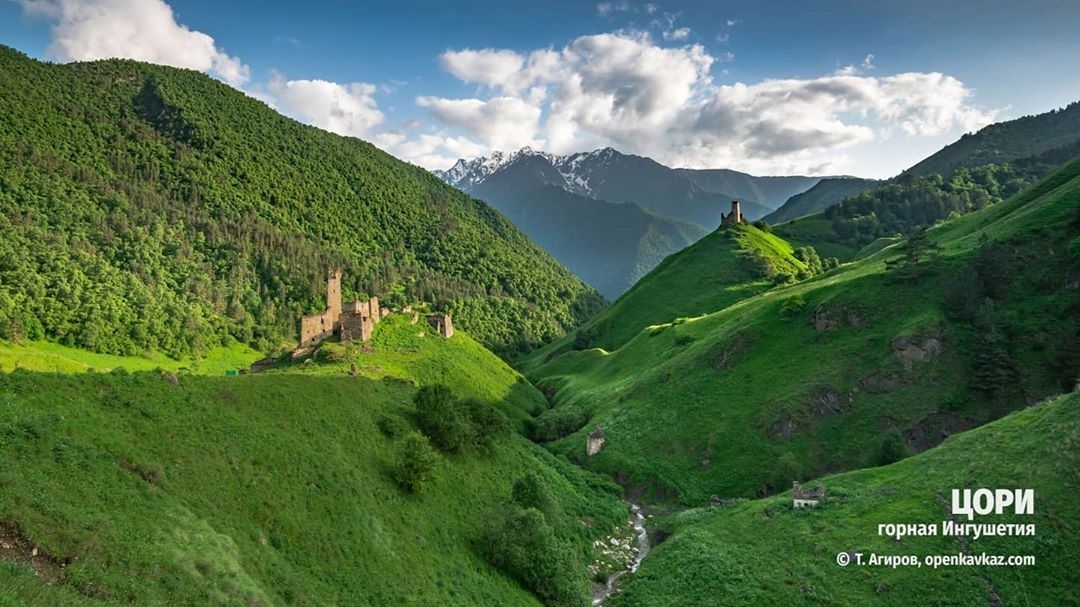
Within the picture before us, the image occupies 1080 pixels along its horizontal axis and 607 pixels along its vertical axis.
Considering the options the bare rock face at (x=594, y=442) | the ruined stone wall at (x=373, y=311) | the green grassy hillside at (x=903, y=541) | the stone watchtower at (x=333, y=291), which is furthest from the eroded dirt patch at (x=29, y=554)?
the stone watchtower at (x=333, y=291)

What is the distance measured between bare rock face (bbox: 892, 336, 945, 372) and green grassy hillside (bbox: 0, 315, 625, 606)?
1794 inches

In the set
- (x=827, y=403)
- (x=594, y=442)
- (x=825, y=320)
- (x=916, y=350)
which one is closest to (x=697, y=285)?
(x=825, y=320)

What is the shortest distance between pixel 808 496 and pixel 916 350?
3461 centimetres

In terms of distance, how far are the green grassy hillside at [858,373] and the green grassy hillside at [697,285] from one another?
60.2 metres

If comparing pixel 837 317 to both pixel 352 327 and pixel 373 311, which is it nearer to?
pixel 352 327

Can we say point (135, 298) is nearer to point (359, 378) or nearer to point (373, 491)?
point (359, 378)

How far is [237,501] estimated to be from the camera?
3278 cm

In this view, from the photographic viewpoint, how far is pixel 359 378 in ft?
188

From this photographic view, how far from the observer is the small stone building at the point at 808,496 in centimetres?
4882

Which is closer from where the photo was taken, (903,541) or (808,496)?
(903,541)

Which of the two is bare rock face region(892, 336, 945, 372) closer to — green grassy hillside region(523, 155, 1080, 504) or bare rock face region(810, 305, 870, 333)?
green grassy hillside region(523, 155, 1080, 504)

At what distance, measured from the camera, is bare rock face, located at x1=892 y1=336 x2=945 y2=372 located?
7075cm

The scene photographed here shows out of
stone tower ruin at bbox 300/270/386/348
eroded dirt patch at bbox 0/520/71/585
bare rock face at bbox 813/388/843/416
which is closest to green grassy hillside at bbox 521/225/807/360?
bare rock face at bbox 813/388/843/416

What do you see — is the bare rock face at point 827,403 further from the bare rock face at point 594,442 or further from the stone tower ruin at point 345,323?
the stone tower ruin at point 345,323
